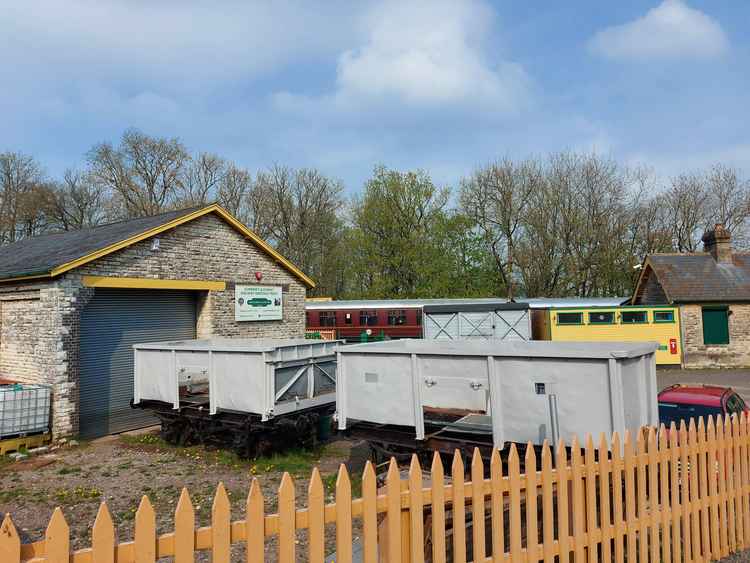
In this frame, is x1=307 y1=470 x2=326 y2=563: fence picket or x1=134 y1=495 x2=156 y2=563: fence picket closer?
x1=134 y1=495 x2=156 y2=563: fence picket

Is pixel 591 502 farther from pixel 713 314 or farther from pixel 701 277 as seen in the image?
pixel 701 277

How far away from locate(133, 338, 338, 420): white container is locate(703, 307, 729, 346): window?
64.1ft

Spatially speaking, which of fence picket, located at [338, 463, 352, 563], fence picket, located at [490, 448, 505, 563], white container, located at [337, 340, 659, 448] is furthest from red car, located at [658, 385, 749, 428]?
fence picket, located at [338, 463, 352, 563]

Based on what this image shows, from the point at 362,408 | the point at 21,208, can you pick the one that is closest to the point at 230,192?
the point at 21,208

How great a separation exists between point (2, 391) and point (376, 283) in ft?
107

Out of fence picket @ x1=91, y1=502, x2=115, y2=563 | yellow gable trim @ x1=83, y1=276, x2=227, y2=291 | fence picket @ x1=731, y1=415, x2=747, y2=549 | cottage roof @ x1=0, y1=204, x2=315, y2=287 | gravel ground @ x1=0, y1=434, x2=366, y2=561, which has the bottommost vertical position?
gravel ground @ x1=0, y1=434, x2=366, y2=561

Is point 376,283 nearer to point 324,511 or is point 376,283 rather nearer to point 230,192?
point 230,192

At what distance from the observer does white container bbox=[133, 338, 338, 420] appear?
9125 millimetres

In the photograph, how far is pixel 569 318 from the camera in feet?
77.3

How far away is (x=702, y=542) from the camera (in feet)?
16.2

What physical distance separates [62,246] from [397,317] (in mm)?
18202

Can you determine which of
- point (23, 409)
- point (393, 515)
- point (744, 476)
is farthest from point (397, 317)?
point (393, 515)

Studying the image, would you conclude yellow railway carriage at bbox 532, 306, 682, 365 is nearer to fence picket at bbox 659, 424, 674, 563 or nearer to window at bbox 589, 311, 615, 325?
window at bbox 589, 311, 615, 325

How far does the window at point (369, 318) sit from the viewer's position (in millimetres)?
29375
